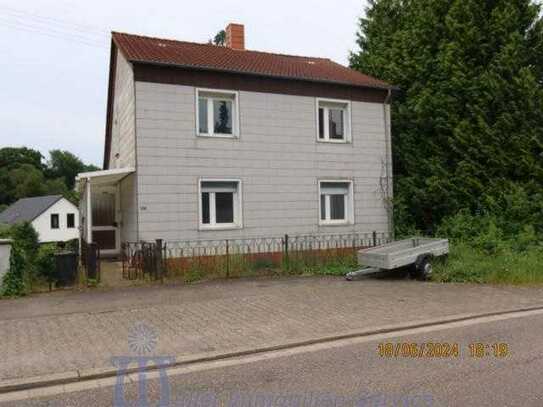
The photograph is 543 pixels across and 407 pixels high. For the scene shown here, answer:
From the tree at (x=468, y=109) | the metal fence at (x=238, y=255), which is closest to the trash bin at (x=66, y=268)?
the metal fence at (x=238, y=255)

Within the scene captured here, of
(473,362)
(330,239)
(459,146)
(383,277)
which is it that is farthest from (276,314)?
(459,146)

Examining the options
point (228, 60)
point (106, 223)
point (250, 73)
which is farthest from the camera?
point (106, 223)

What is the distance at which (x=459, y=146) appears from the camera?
18.0 metres

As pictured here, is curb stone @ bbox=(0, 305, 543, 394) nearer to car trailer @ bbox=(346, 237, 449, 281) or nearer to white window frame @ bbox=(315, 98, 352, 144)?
car trailer @ bbox=(346, 237, 449, 281)

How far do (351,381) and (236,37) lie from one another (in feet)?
57.1

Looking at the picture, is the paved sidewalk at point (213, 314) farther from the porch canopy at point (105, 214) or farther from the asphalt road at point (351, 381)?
the porch canopy at point (105, 214)

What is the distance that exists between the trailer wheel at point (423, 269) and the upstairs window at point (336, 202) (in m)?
4.71

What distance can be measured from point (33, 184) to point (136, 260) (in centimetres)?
8459

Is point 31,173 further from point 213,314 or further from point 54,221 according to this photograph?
point 213,314

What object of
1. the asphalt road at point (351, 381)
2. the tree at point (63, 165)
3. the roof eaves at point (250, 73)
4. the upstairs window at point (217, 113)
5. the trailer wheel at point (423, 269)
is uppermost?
the tree at point (63, 165)

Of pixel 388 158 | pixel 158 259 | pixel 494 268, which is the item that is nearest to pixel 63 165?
pixel 388 158

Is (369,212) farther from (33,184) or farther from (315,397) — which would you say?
(33,184)

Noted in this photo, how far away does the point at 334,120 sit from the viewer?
18.2m

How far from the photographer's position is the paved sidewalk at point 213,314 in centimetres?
689
